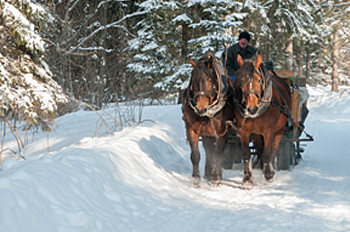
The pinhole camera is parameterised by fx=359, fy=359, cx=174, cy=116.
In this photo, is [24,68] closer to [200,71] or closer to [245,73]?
[200,71]

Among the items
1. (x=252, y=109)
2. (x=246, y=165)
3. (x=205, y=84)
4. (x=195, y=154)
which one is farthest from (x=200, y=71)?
(x=246, y=165)

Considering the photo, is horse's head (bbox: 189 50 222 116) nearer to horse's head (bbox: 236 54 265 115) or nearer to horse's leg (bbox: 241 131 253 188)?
horse's head (bbox: 236 54 265 115)

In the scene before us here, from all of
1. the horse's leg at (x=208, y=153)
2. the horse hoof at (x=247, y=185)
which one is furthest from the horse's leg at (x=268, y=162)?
the horse's leg at (x=208, y=153)

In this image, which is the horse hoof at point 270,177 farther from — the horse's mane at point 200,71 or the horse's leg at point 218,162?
the horse's mane at point 200,71

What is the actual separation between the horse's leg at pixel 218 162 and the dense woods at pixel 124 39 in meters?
3.24

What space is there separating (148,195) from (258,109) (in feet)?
6.44

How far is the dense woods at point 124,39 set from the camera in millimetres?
6789

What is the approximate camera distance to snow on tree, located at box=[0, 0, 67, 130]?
6.35 metres

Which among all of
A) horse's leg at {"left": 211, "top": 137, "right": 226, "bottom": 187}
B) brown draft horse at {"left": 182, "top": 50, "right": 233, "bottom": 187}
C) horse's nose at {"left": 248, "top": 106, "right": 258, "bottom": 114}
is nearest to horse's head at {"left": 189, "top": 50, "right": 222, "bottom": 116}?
brown draft horse at {"left": 182, "top": 50, "right": 233, "bottom": 187}

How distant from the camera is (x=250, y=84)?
5.07 metres

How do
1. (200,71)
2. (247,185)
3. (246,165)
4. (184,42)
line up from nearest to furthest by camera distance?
(200,71)
(247,185)
(246,165)
(184,42)

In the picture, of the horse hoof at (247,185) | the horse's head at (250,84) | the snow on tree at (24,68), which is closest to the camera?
the horse's head at (250,84)

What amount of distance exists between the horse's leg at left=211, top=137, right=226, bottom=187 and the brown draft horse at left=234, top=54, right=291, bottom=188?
0.35 metres

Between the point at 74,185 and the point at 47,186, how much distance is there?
433 mm
